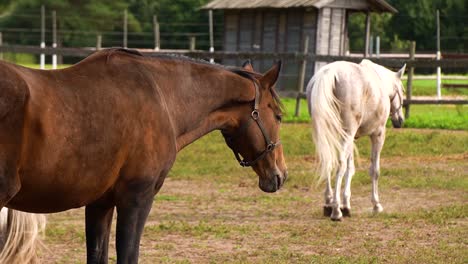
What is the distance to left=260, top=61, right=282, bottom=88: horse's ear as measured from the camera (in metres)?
5.98

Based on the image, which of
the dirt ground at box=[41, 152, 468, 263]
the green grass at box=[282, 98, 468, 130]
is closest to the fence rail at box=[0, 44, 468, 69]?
the green grass at box=[282, 98, 468, 130]

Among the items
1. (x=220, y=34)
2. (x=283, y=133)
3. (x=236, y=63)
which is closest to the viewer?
(x=283, y=133)

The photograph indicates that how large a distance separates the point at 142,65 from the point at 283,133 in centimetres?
1194

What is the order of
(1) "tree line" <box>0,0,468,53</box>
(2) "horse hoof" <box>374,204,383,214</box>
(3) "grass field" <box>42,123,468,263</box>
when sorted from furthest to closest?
(1) "tree line" <box>0,0,468,53</box>, (2) "horse hoof" <box>374,204,383,214</box>, (3) "grass field" <box>42,123,468,263</box>

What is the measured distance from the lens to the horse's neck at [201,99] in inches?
226

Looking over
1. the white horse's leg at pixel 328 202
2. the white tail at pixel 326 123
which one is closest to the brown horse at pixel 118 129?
the white tail at pixel 326 123

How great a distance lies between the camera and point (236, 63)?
105 feet

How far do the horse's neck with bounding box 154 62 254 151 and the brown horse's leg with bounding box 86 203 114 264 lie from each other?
0.57 metres

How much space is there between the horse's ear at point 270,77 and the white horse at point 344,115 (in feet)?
13.7

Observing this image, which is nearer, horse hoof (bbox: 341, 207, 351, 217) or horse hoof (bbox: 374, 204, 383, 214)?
horse hoof (bbox: 341, 207, 351, 217)

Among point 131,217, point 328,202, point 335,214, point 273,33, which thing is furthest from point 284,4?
point 131,217

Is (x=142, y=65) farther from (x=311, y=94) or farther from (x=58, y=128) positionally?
(x=311, y=94)

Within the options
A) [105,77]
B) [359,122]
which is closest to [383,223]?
[359,122]

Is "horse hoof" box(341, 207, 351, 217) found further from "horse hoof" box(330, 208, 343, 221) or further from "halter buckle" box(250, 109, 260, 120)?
"halter buckle" box(250, 109, 260, 120)
